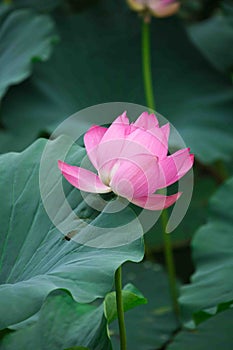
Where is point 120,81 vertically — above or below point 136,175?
below

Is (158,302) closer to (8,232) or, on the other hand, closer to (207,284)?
(207,284)

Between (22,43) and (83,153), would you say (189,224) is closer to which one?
(22,43)

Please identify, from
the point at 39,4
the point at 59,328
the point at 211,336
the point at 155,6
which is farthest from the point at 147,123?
the point at 39,4

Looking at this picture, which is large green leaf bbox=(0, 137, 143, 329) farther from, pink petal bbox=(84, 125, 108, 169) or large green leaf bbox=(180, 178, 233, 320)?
large green leaf bbox=(180, 178, 233, 320)

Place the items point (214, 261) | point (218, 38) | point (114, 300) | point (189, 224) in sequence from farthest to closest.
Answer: point (189, 224) → point (218, 38) → point (214, 261) → point (114, 300)

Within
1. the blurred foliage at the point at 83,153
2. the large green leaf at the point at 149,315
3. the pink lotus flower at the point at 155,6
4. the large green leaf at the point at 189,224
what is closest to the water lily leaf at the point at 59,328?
the blurred foliage at the point at 83,153

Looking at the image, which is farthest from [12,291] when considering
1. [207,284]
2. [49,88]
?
[49,88]

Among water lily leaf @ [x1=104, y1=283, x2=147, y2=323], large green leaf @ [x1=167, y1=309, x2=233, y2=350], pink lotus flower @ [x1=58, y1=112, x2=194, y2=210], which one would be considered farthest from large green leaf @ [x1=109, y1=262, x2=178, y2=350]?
pink lotus flower @ [x1=58, y1=112, x2=194, y2=210]
